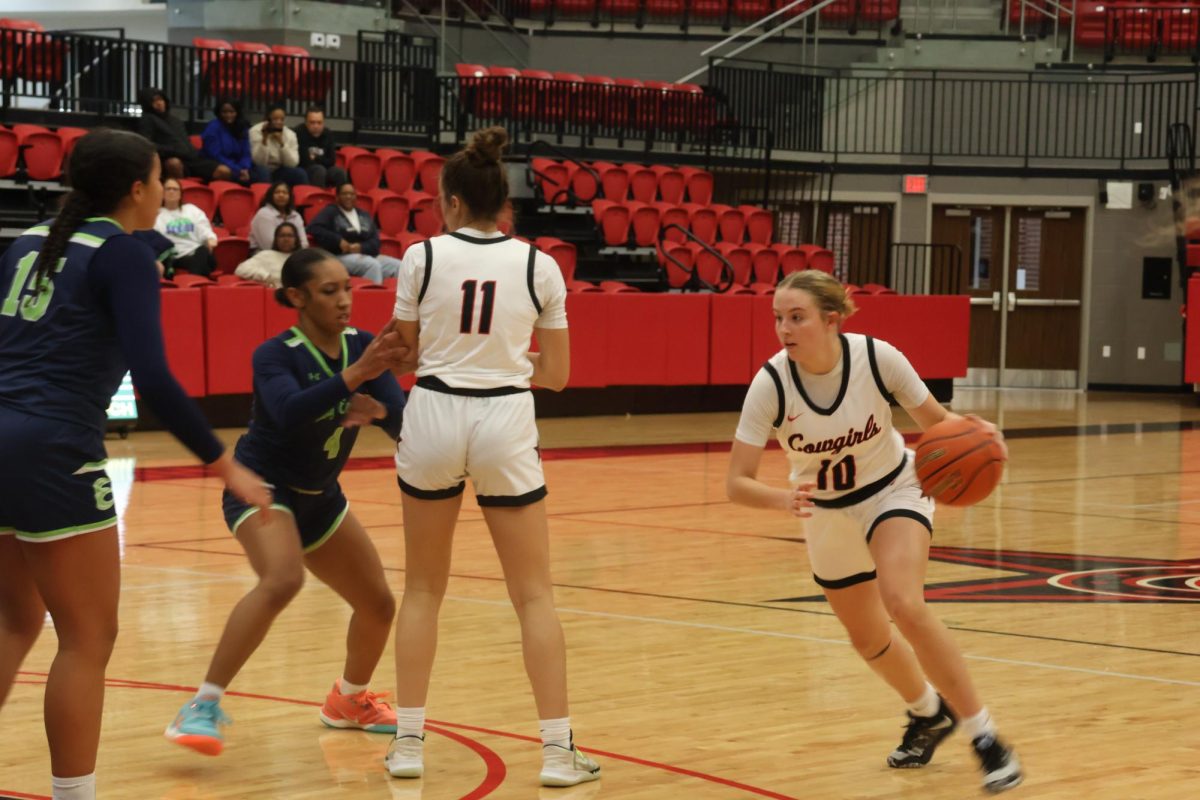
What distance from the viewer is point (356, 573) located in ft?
16.5

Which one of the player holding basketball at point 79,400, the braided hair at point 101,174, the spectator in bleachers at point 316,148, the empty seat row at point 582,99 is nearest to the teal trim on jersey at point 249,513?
the player holding basketball at point 79,400

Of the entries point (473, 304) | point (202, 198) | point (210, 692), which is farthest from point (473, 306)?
point (202, 198)

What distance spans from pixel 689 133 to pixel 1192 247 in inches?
275

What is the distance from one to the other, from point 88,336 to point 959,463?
234 centimetres

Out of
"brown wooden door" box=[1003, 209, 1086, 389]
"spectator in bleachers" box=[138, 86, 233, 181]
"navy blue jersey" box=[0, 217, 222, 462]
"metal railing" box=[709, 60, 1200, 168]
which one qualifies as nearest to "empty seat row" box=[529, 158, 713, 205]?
"metal railing" box=[709, 60, 1200, 168]

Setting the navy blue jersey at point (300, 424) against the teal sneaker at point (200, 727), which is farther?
the navy blue jersey at point (300, 424)

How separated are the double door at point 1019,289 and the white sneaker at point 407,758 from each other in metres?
21.1

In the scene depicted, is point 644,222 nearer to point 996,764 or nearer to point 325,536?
point 325,536

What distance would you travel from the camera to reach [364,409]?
475cm

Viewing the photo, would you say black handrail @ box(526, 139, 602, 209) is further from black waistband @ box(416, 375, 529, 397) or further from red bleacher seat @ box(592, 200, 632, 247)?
black waistband @ box(416, 375, 529, 397)

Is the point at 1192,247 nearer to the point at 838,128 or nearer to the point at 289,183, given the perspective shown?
the point at 838,128

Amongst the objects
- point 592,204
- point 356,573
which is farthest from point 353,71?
point 356,573

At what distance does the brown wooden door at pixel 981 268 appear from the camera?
81.4ft

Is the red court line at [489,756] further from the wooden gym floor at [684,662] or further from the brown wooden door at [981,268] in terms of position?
the brown wooden door at [981,268]
